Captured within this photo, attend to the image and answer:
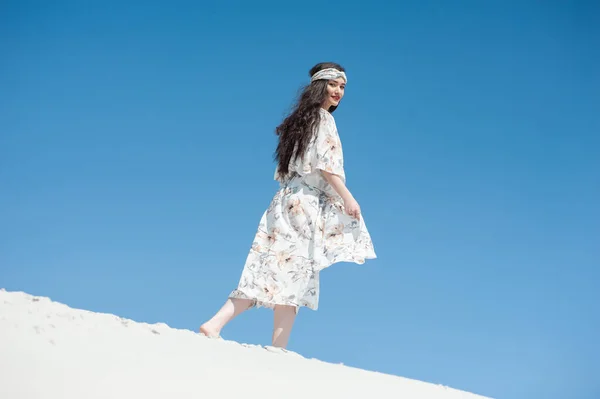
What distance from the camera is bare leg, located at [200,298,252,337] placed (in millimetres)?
5129

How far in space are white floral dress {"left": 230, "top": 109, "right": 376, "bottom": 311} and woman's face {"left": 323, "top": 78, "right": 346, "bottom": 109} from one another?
0.74 ft

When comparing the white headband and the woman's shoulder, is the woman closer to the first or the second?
the woman's shoulder

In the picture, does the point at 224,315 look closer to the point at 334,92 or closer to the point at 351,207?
the point at 351,207

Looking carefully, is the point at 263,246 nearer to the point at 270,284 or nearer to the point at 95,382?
the point at 270,284

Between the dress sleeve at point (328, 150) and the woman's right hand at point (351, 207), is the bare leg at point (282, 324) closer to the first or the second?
the woman's right hand at point (351, 207)

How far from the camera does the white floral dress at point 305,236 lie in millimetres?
5453

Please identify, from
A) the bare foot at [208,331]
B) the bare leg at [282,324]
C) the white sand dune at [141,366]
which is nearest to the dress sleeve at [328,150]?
the bare leg at [282,324]

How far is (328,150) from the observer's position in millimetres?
5664

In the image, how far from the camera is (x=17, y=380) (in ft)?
10.2

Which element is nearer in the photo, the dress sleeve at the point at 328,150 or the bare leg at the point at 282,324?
the bare leg at the point at 282,324

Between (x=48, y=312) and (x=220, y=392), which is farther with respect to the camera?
(x=48, y=312)

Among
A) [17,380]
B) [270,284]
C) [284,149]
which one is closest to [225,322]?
[270,284]

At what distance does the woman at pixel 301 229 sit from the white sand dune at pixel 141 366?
2.92ft

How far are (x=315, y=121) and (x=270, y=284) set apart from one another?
49.3 inches
